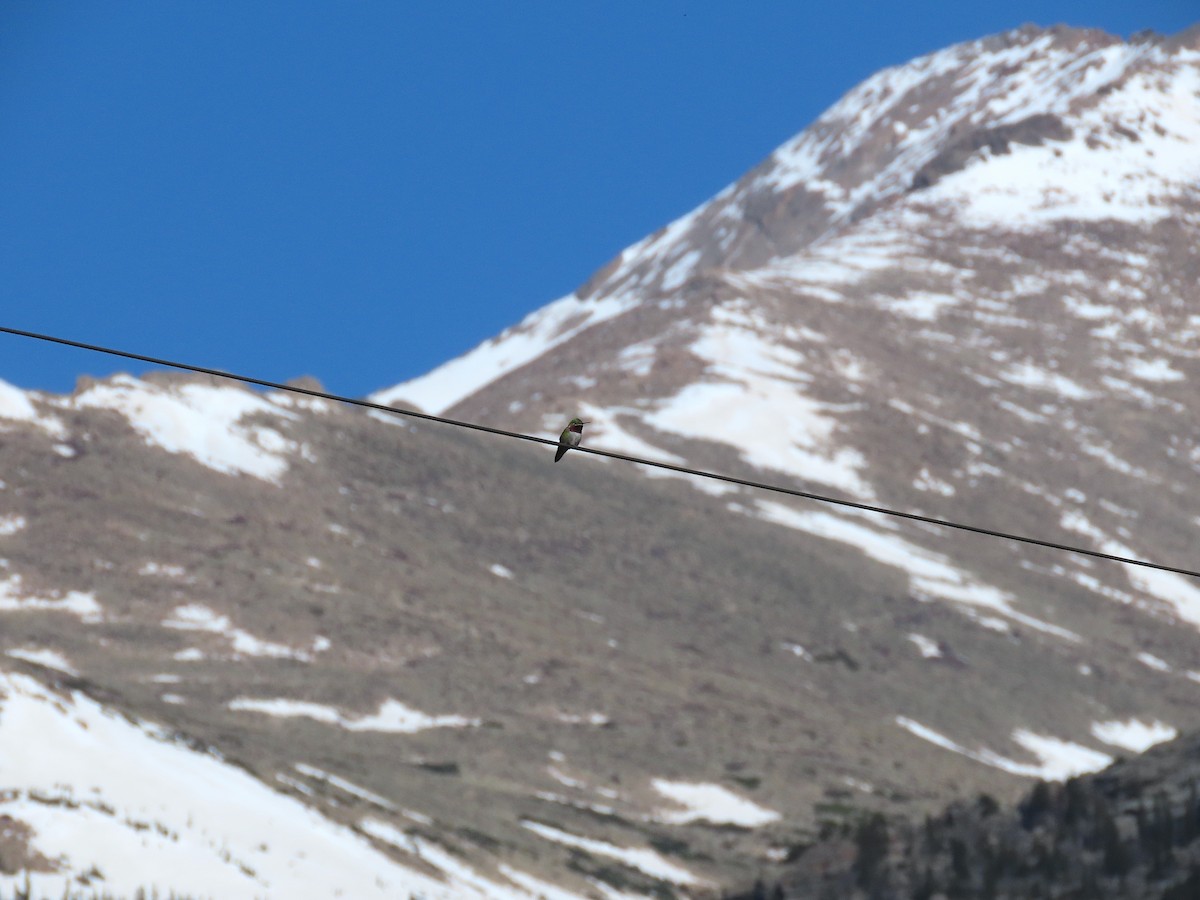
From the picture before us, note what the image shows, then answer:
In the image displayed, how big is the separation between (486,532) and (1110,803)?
11048 cm

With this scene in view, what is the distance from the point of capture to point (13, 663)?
2685 inches

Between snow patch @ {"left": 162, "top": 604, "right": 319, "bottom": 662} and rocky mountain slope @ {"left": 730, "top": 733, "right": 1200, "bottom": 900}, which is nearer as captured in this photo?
rocky mountain slope @ {"left": 730, "top": 733, "right": 1200, "bottom": 900}

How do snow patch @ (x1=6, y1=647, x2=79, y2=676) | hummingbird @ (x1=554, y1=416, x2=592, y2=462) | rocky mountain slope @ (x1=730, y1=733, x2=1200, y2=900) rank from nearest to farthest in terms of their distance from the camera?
hummingbird @ (x1=554, y1=416, x2=592, y2=462)
rocky mountain slope @ (x1=730, y1=733, x2=1200, y2=900)
snow patch @ (x1=6, y1=647, x2=79, y2=676)

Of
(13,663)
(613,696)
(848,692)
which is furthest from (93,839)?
(848,692)

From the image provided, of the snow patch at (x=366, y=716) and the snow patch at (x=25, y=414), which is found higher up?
the snow patch at (x=25, y=414)

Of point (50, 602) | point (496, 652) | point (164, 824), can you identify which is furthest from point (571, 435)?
point (496, 652)

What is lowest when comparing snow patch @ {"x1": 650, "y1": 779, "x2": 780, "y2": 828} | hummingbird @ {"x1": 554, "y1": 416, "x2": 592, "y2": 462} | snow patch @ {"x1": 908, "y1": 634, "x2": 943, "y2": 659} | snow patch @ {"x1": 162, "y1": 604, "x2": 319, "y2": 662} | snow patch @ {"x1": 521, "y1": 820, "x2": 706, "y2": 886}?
hummingbird @ {"x1": 554, "y1": 416, "x2": 592, "y2": 462}

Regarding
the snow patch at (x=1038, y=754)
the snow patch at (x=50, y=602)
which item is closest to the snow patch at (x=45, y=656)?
the snow patch at (x=50, y=602)

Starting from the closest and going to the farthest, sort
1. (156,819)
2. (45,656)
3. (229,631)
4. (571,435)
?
(571,435) < (156,819) < (45,656) < (229,631)

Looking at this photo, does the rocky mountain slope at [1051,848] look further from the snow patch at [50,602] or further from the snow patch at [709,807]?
the snow patch at [50,602]

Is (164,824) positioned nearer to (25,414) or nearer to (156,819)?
(156,819)

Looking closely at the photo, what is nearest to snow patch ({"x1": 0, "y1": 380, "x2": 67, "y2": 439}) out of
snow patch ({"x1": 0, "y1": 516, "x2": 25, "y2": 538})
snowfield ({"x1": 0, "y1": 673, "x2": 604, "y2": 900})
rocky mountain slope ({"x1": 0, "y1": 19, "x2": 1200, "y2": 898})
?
rocky mountain slope ({"x1": 0, "y1": 19, "x2": 1200, "y2": 898})

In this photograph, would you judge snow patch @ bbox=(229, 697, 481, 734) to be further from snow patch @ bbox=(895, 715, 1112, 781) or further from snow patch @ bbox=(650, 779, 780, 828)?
snow patch @ bbox=(895, 715, 1112, 781)

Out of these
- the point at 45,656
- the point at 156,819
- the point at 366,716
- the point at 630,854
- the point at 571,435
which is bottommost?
the point at 156,819
